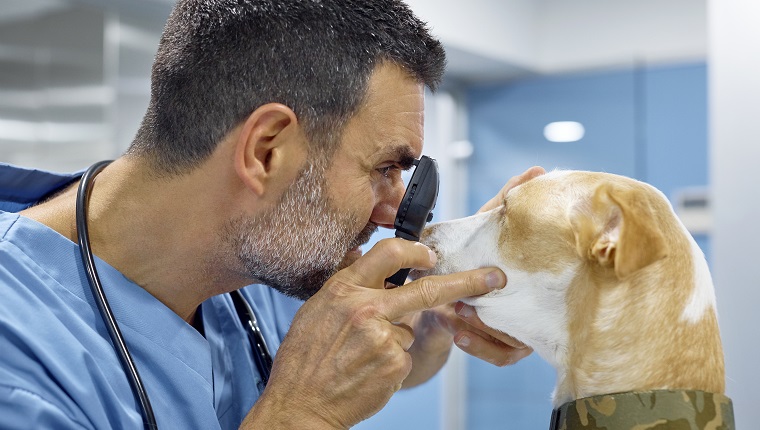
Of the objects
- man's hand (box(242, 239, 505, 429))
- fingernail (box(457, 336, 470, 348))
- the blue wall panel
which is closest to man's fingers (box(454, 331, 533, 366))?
fingernail (box(457, 336, 470, 348))

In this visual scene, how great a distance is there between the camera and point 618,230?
1.06 metres

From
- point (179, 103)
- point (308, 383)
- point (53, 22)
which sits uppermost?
point (53, 22)

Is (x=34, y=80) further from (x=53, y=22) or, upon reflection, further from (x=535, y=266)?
(x=535, y=266)

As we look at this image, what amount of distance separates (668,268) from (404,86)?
450 millimetres

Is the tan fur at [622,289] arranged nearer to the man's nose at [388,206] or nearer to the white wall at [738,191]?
the man's nose at [388,206]

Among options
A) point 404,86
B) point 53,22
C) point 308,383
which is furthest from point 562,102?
point 308,383

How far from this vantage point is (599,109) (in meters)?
3.13

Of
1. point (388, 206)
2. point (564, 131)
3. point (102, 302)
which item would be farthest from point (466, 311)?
point (564, 131)

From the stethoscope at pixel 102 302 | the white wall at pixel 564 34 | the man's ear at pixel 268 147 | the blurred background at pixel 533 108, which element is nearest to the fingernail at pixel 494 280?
the man's ear at pixel 268 147

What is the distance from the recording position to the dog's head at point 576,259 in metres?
1.05

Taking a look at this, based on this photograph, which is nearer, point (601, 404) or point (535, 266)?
point (601, 404)

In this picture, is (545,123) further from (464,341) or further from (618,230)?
(618,230)

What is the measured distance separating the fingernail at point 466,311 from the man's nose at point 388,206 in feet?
0.57

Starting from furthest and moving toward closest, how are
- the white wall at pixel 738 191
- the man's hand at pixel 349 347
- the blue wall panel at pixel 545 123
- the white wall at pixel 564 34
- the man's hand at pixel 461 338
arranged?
the blue wall panel at pixel 545 123, the white wall at pixel 564 34, the white wall at pixel 738 191, the man's hand at pixel 461 338, the man's hand at pixel 349 347
